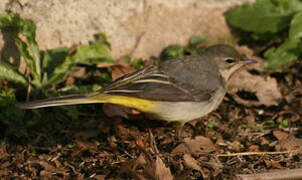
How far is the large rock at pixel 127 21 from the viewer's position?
620 centimetres

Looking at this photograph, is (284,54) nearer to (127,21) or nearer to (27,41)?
(127,21)

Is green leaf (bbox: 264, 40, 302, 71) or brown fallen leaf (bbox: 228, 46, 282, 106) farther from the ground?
green leaf (bbox: 264, 40, 302, 71)

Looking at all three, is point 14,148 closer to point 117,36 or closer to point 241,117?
point 117,36

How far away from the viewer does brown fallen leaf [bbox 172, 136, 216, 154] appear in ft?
17.5

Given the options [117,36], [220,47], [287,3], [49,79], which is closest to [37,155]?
[49,79]

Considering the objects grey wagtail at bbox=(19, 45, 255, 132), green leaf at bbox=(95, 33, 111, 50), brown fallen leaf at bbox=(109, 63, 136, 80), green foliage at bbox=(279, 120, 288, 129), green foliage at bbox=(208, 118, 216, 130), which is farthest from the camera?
green leaf at bbox=(95, 33, 111, 50)

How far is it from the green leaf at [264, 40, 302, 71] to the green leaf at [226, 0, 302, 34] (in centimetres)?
43

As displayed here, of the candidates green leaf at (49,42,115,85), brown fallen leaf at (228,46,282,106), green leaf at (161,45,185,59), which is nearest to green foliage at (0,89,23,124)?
green leaf at (49,42,115,85)

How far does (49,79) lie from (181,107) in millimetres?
2185

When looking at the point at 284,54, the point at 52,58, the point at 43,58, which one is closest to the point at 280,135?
the point at 284,54

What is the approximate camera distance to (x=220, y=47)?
6262 millimetres

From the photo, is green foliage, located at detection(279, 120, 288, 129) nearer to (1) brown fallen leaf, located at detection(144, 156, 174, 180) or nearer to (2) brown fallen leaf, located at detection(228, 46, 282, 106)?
(2) brown fallen leaf, located at detection(228, 46, 282, 106)

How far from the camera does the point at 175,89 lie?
18.2ft

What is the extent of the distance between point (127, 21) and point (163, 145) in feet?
8.14
